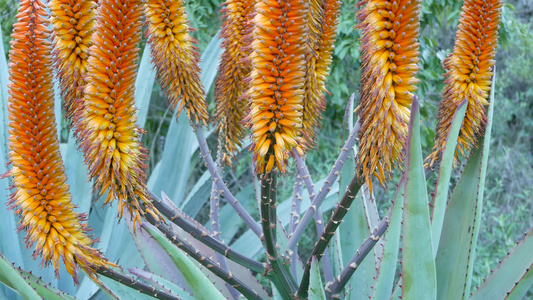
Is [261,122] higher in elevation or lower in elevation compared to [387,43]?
lower

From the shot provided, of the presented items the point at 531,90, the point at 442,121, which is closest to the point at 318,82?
the point at 442,121

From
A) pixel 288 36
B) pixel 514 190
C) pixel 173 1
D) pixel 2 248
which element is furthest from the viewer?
pixel 514 190

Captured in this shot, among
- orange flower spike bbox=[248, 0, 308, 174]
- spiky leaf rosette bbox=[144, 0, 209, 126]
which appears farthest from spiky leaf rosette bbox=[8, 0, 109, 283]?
orange flower spike bbox=[248, 0, 308, 174]

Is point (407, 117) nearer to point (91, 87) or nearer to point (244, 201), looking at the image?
point (91, 87)

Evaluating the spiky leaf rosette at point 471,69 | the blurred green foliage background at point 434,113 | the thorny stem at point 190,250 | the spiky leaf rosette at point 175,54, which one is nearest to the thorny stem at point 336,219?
the thorny stem at point 190,250

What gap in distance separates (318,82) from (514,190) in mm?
3653

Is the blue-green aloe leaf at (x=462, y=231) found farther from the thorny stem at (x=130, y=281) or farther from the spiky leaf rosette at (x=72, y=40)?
the spiky leaf rosette at (x=72, y=40)

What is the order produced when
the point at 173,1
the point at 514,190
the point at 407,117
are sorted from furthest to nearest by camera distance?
the point at 514,190
the point at 173,1
the point at 407,117

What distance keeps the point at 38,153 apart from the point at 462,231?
950 millimetres

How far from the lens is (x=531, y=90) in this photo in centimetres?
515

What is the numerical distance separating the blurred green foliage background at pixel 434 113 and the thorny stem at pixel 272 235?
754 mm

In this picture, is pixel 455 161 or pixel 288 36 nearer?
pixel 288 36

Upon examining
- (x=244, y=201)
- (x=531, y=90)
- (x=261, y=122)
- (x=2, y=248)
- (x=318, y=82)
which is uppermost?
(x=531, y=90)

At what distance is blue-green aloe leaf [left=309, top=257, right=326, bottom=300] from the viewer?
1.08m
